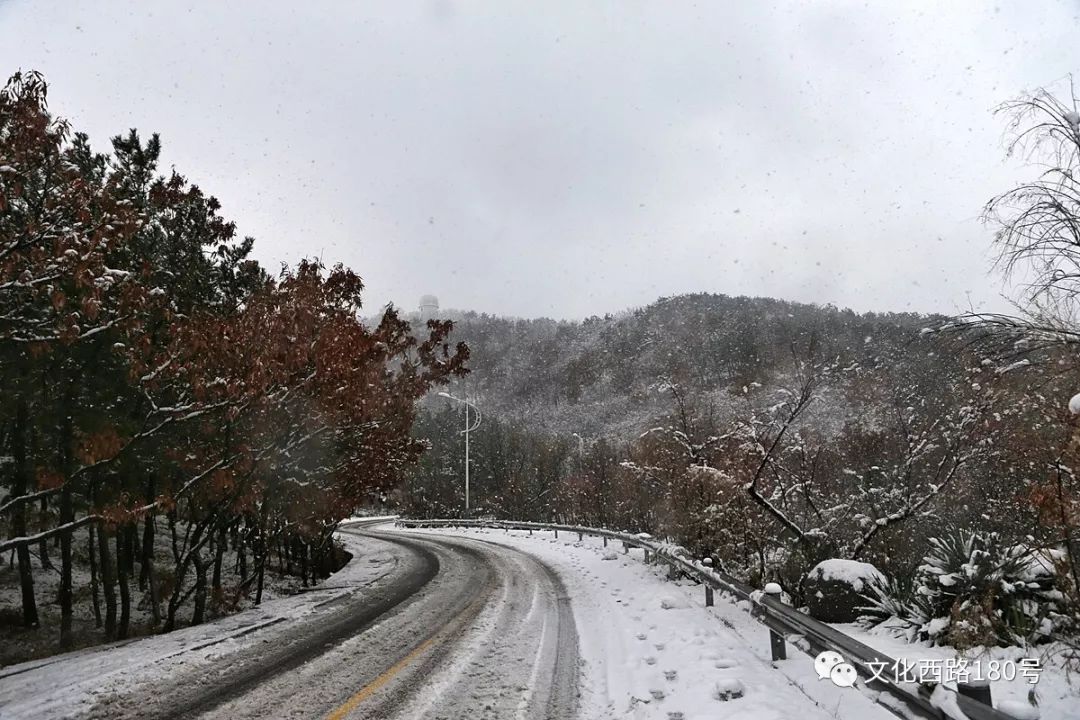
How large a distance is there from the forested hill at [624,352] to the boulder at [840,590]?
79.2 meters

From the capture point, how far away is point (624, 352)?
134500mm

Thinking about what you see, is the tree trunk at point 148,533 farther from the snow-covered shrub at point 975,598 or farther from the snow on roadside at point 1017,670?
the snow-covered shrub at point 975,598

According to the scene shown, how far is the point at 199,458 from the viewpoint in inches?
419

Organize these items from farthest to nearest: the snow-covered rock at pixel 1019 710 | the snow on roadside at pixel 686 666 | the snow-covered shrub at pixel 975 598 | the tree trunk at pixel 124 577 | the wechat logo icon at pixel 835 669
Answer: the tree trunk at pixel 124 577 → the snow-covered shrub at pixel 975 598 → the snow on roadside at pixel 686 666 → the wechat logo icon at pixel 835 669 → the snow-covered rock at pixel 1019 710

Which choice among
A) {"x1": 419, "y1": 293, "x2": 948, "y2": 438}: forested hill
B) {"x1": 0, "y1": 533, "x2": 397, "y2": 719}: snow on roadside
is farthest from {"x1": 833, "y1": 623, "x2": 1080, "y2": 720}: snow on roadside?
{"x1": 419, "y1": 293, "x2": 948, "y2": 438}: forested hill

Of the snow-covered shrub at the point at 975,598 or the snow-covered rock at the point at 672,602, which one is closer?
the snow-covered shrub at the point at 975,598

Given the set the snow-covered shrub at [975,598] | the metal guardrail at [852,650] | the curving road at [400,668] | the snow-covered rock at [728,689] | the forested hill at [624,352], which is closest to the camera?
the metal guardrail at [852,650]

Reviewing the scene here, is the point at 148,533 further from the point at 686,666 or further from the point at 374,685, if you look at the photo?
the point at 686,666

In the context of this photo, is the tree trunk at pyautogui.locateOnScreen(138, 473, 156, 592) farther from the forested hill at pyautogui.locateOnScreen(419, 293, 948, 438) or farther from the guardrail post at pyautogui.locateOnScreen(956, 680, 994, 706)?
the forested hill at pyautogui.locateOnScreen(419, 293, 948, 438)

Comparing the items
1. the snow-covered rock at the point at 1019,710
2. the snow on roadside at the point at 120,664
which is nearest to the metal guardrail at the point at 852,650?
the snow-covered rock at the point at 1019,710

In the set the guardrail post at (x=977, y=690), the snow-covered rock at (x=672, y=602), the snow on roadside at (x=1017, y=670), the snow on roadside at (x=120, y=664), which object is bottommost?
the snow-covered rock at (x=672, y=602)

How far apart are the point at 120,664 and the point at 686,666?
6.90 meters

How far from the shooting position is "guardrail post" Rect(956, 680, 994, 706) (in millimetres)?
3443

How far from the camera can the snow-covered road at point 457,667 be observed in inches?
227
